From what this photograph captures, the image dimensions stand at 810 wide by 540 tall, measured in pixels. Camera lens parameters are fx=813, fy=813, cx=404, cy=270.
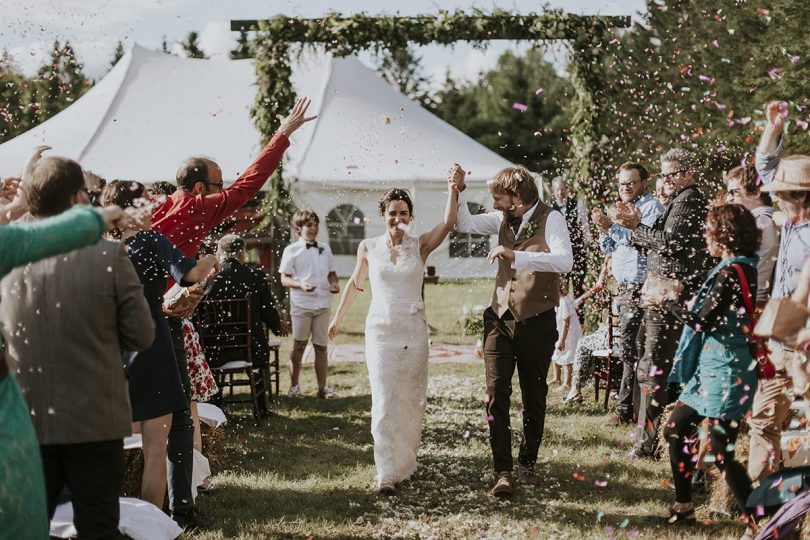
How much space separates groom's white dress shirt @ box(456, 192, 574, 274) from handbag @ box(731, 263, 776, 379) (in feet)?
3.68

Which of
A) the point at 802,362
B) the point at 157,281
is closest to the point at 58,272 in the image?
the point at 157,281

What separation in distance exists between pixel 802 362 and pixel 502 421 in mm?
2292

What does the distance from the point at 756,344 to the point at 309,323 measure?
544cm

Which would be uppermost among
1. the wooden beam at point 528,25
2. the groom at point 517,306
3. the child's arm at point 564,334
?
the wooden beam at point 528,25

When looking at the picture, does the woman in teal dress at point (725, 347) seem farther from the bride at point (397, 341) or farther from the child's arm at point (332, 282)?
the child's arm at point (332, 282)

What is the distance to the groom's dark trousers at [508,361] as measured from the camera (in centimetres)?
525

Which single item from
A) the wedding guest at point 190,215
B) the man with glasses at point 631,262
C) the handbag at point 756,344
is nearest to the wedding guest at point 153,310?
the wedding guest at point 190,215

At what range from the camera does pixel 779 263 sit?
14.2 feet

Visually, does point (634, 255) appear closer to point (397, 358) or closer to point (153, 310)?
point (397, 358)

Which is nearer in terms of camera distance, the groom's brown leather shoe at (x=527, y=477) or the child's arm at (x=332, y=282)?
the groom's brown leather shoe at (x=527, y=477)

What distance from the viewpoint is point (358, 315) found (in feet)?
53.8

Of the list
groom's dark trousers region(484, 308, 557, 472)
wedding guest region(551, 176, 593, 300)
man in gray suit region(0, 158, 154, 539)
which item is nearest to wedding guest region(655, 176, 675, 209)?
groom's dark trousers region(484, 308, 557, 472)

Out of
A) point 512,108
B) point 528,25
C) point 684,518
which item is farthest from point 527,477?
point 512,108

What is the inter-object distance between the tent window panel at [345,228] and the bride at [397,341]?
1508 cm
